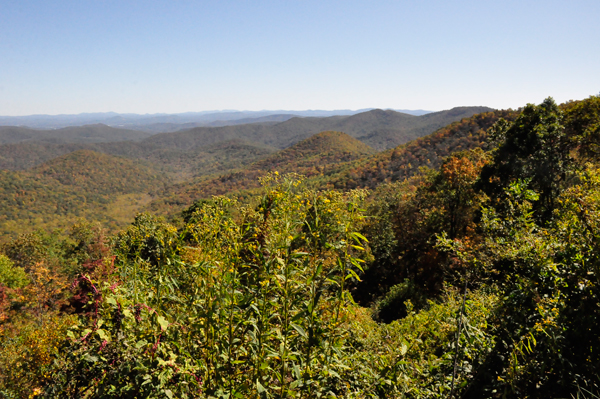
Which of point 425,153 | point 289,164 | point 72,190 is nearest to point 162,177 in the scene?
point 72,190

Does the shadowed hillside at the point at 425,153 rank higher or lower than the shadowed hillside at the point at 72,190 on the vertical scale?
higher

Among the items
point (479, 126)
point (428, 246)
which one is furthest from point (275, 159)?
point (428, 246)

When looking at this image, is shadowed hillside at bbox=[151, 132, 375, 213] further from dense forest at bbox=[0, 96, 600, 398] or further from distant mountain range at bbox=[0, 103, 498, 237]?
dense forest at bbox=[0, 96, 600, 398]

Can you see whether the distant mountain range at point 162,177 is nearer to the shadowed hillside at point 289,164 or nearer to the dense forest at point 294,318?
the shadowed hillside at point 289,164

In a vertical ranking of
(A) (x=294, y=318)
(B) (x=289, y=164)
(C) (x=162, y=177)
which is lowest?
(C) (x=162, y=177)

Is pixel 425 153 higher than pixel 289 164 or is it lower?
higher

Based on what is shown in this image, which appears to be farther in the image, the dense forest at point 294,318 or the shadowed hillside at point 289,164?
the shadowed hillside at point 289,164

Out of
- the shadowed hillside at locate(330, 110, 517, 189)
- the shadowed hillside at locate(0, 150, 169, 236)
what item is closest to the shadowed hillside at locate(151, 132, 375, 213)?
the shadowed hillside at locate(0, 150, 169, 236)

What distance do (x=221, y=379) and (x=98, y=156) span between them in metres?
202

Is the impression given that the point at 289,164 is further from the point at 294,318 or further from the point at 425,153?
the point at 294,318

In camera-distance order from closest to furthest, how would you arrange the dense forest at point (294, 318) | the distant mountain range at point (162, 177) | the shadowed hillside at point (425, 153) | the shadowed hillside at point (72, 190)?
the dense forest at point (294, 318), the shadowed hillside at point (425, 153), the distant mountain range at point (162, 177), the shadowed hillside at point (72, 190)

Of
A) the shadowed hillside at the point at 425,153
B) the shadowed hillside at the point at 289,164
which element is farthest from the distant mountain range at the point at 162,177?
the shadowed hillside at the point at 425,153

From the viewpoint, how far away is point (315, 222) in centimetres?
212

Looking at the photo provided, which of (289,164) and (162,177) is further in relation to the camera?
(162,177)
